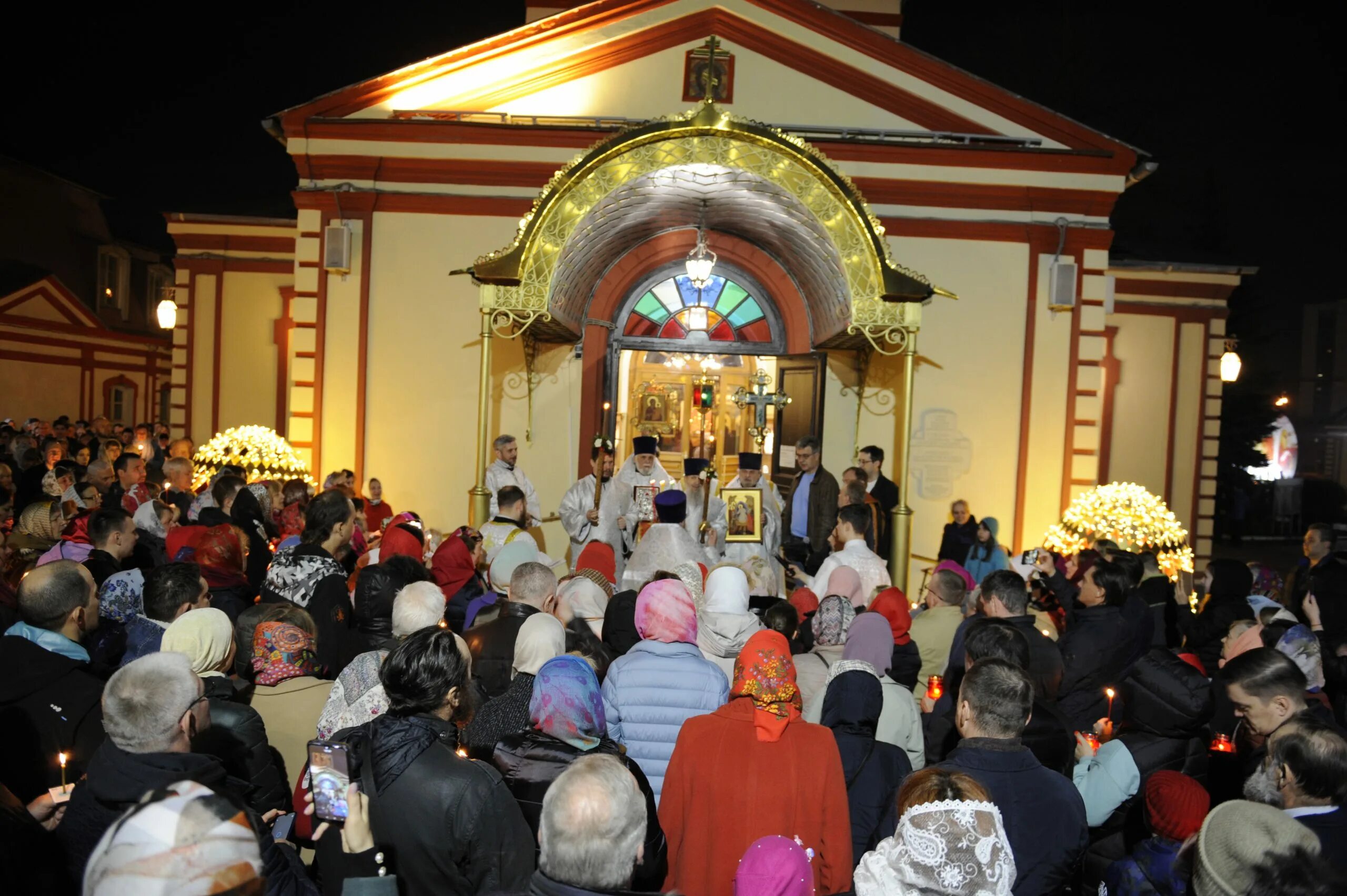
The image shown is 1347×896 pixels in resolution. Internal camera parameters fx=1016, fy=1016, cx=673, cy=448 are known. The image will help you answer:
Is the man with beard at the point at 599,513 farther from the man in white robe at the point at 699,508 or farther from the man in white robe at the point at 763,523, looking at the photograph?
the man in white robe at the point at 763,523

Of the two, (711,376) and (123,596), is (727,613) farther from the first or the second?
(711,376)

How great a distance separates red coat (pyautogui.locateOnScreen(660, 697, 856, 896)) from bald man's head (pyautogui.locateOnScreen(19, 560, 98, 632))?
251cm

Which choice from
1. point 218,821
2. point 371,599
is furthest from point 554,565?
point 218,821

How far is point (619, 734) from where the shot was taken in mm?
4109

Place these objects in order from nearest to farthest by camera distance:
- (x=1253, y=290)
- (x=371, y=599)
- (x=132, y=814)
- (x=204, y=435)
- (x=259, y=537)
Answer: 1. (x=132, y=814)
2. (x=371, y=599)
3. (x=259, y=537)
4. (x=204, y=435)
5. (x=1253, y=290)

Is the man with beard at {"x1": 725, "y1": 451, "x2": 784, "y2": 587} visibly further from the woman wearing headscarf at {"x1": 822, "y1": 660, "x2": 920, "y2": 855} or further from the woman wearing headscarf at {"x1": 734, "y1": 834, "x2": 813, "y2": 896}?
the woman wearing headscarf at {"x1": 734, "y1": 834, "x2": 813, "y2": 896}

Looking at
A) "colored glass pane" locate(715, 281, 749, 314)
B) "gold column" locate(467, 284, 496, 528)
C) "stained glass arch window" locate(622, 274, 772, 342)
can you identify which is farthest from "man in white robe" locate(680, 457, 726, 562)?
"colored glass pane" locate(715, 281, 749, 314)

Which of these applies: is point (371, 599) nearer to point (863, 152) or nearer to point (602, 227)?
point (602, 227)

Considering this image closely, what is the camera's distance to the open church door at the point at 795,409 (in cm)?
1249

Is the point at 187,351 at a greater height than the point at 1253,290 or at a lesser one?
lesser

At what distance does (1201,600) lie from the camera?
29.1 feet

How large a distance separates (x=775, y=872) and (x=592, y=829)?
52cm

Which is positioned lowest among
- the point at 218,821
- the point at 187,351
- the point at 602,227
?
the point at 218,821

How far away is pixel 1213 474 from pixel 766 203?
10.7 m
